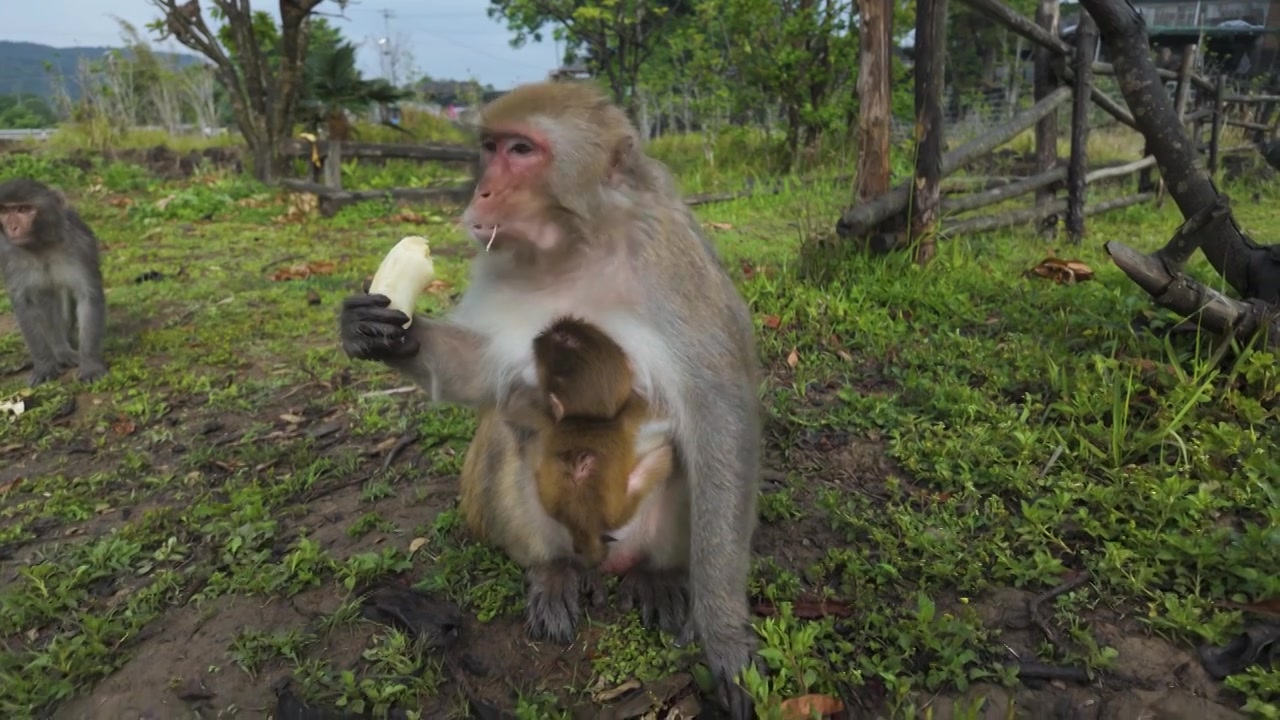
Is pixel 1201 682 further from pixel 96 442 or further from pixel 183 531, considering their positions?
pixel 96 442

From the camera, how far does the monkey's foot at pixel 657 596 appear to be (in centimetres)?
210

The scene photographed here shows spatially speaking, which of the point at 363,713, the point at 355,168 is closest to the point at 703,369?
the point at 363,713

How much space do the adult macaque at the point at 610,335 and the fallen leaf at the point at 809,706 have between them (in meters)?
0.12

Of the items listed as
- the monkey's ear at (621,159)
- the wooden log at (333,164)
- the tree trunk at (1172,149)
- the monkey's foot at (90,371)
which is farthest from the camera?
the wooden log at (333,164)

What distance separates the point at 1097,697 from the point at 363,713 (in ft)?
5.45

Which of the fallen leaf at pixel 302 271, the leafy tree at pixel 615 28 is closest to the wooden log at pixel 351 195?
the fallen leaf at pixel 302 271

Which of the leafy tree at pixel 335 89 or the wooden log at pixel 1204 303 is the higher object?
the leafy tree at pixel 335 89

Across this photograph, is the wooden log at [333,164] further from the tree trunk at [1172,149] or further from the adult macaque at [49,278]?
the tree trunk at [1172,149]

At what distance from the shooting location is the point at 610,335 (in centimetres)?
205

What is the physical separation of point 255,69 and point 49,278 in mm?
6681

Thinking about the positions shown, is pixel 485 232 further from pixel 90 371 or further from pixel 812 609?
pixel 90 371

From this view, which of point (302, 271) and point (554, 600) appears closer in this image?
point (554, 600)

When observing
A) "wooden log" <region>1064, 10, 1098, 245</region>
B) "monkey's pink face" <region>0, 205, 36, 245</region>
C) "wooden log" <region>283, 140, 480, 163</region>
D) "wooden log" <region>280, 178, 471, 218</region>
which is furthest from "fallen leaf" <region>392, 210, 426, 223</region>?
"wooden log" <region>1064, 10, 1098, 245</region>

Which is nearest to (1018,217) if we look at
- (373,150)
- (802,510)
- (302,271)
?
(802,510)
